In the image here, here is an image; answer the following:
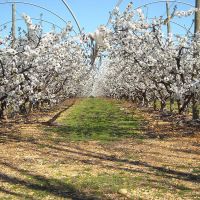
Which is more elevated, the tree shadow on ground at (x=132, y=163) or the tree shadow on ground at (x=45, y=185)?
the tree shadow on ground at (x=132, y=163)

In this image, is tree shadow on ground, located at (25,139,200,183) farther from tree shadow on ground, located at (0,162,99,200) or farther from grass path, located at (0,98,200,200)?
tree shadow on ground, located at (0,162,99,200)

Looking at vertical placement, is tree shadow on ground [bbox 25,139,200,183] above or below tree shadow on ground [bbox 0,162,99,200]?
above

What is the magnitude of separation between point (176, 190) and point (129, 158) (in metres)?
3.45

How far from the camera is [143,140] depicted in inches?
620

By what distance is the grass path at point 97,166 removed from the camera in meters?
8.63

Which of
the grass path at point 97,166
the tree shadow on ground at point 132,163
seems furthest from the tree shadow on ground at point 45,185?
the tree shadow on ground at point 132,163

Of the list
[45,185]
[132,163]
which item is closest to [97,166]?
[132,163]

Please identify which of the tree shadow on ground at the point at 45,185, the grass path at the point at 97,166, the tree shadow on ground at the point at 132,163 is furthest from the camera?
the tree shadow on ground at the point at 132,163

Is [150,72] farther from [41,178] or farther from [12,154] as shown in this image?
[41,178]

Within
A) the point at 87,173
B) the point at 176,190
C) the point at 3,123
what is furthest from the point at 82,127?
the point at 176,190

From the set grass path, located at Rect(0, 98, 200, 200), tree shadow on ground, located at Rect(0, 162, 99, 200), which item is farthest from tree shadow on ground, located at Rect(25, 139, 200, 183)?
tree shadow on ground, located at Rect(0, 162, 99, 200)

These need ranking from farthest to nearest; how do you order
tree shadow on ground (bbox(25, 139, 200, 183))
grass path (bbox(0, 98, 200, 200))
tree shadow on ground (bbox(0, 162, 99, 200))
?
tree shadow on ground (bbox(25, 139, 200, 183)) < grass path (bbox(0, 98, 200, 200)) < tree shadow on ground (bbox(0, 162, 99, 200))

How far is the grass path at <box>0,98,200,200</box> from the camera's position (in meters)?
8.63

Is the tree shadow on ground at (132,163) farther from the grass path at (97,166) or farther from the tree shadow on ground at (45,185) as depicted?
the tree shadow on ground at (45,185)
